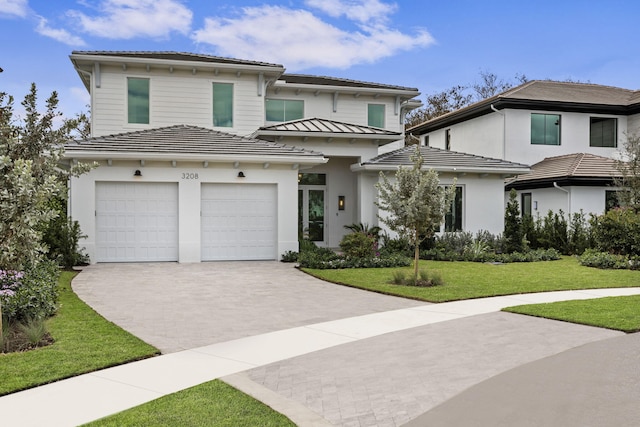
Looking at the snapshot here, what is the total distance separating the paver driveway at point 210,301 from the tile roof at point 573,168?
45.3 feet

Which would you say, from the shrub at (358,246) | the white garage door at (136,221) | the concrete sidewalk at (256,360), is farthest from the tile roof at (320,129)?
the concrete sidewalk at (256,360)

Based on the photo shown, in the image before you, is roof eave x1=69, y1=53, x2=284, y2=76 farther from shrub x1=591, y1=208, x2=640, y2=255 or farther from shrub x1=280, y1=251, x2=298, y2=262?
shrub x1=591, y1=208, x2=640, y2=255

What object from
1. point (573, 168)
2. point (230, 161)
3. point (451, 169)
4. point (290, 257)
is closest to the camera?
point (230, 161)

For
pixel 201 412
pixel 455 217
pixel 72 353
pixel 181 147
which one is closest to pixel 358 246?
pixel 181 147

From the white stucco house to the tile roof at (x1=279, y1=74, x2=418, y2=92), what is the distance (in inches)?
3.7

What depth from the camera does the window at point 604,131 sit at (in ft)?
94.3

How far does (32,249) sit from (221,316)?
10.9ft

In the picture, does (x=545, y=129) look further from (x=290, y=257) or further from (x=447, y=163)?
(x=290, y=257)

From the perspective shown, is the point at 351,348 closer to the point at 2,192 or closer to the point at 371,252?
the point at 2,192

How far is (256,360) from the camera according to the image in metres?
7.00

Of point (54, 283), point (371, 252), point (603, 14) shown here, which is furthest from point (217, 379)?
point (603, 14)

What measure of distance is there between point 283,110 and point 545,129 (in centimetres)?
1298

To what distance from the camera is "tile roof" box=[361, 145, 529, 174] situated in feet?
68.7

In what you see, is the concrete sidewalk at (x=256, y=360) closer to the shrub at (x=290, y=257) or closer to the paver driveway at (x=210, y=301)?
the paver driveway at (x=210, y=301)
